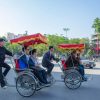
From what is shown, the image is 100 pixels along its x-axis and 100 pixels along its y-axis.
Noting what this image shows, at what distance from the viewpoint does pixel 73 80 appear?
10.7 metres

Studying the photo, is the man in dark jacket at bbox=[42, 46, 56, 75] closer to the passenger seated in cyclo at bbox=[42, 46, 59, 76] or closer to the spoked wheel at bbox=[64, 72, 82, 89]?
the passenger seated in cyclo at bbox=[42, 46, 59, 76]

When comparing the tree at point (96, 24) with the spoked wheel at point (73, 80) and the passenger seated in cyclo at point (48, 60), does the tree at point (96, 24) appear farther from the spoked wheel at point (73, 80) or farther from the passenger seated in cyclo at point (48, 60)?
the spoked wheel at point (73, 80)

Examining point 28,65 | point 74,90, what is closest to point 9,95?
point 28,65

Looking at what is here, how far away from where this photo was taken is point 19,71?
941cm

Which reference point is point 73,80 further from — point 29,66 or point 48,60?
point 29,66

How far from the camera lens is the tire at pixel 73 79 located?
35.0ft

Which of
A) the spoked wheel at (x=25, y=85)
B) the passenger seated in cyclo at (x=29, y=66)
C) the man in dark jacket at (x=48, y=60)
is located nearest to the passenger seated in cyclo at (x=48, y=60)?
the man in dark jacket at (x=48, y=60)

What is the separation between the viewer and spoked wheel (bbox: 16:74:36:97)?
8.84m

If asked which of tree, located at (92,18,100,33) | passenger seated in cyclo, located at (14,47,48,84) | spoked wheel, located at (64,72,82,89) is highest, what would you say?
tree, located at (92,18,100,33)

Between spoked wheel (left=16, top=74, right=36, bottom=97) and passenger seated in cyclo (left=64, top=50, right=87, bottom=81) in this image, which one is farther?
passenger seated in cyclo (left=64, top=50, right=87, bottom=81)

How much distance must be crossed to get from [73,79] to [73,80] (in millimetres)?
42

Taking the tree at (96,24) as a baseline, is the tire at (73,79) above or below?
below

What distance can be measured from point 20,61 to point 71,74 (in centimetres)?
226

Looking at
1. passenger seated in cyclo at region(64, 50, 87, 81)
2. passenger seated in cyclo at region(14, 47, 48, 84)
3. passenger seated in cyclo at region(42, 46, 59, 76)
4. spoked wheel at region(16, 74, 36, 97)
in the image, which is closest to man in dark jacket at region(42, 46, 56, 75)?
passenger seated in cyclo at region(42, 46, 59, 76)
